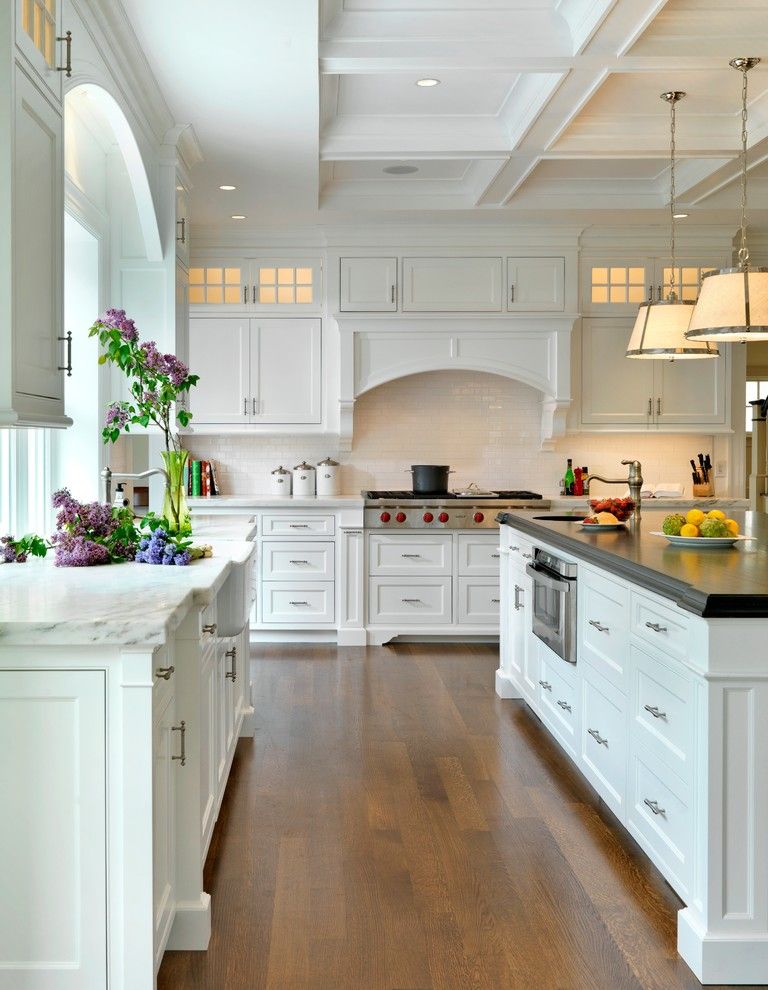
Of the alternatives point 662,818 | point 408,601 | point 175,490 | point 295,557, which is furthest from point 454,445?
point 662,818

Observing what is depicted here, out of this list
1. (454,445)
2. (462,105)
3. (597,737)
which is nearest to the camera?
(597,737)

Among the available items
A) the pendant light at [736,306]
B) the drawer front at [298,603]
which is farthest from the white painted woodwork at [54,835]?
the drawer front at [298,603]

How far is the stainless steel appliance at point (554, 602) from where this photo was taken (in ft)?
12.6

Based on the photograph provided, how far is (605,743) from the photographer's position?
3.46 meters

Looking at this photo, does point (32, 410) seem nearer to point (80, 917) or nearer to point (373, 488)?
point (80, 917)

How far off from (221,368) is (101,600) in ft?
15.0

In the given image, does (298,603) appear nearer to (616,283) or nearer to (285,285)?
(285,285)

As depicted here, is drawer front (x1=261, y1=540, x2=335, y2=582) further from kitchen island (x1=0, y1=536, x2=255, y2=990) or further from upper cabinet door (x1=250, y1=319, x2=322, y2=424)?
kitchen island (x1=0, y1=536, x2=255, y2=990)

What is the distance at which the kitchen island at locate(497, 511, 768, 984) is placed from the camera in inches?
94.5

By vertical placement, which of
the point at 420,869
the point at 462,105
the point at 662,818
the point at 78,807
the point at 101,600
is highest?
the point at 462,105

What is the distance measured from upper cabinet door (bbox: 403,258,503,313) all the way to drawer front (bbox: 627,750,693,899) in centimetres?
420

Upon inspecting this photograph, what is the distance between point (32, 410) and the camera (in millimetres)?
2514

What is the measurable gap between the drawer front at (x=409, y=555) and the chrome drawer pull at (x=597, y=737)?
9.81ft

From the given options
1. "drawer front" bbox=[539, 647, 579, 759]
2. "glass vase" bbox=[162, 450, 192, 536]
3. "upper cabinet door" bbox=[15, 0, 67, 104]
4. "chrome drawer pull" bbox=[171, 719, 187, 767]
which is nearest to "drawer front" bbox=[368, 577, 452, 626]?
"drawer front" bbox=[539, 647, 579, 759]
